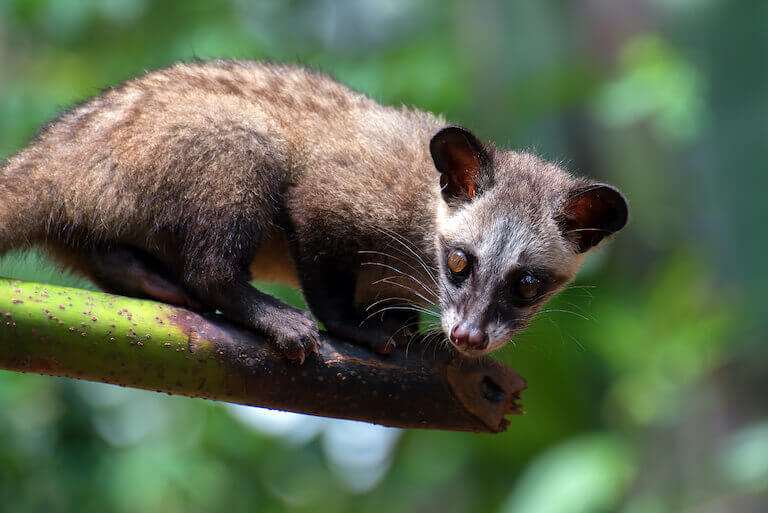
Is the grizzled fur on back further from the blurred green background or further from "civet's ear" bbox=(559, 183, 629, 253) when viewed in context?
the blurred green background

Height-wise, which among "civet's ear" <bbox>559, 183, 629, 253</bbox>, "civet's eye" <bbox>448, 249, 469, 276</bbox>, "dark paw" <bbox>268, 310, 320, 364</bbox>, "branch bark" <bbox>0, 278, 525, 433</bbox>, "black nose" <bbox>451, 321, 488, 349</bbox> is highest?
"civet's ear" <bbox>559, 183, 629, 253</bbox>

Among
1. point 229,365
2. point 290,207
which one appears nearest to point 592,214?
point 290,207

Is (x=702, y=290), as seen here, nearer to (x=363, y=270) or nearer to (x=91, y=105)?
(x=363, y=270)

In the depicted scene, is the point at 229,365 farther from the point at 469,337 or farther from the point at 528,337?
the point at 528,337

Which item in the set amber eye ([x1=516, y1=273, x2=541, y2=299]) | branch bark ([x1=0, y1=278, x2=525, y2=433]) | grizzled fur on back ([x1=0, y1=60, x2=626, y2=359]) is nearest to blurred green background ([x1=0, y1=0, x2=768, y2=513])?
grizzled fur on back ([x1=0, y1=60, x2=626, y2=359])

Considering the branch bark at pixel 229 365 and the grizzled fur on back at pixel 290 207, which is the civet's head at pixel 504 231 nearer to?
the grizzled fur on back at pixel 290 207

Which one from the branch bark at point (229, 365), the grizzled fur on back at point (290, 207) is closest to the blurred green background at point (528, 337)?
the grizzled fur on back at point (290, 207)
